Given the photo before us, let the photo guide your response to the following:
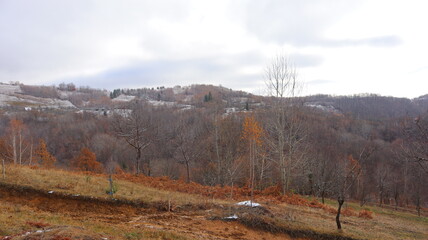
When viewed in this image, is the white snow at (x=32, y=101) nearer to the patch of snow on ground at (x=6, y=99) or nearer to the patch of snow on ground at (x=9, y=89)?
the patch of snow on ground at (x=6, y=99)

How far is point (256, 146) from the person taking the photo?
2545 centimetres

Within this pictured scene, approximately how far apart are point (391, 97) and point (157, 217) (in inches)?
6615

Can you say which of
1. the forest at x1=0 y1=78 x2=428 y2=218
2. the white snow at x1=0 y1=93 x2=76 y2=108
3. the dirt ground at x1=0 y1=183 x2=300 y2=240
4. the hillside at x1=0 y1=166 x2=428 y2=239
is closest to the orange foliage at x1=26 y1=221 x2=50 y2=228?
the hillside at x1=0 y1=166 x2=428 y2=239

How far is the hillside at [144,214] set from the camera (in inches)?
370

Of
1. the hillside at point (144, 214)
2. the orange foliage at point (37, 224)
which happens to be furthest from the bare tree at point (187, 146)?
the orange foliage at point (37, 224)

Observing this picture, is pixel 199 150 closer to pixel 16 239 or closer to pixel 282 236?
pixel 282 236

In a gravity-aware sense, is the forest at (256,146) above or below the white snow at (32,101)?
below

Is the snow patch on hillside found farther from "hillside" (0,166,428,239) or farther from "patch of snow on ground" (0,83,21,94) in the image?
"hillside" (0,166,428,239)

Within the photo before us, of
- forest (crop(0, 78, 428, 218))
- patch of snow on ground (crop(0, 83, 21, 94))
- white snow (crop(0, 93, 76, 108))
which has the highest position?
patch of snow on ground (crop(0, 83, 21, 94))

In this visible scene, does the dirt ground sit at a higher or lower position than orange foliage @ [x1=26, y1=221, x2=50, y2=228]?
lower

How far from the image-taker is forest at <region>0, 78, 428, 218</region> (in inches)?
808

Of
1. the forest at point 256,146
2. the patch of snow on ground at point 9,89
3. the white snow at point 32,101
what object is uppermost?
the patch of snow on ground at point 9,89

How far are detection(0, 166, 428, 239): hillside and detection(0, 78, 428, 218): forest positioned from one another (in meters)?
2.05

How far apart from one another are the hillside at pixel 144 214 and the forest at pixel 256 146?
2.05 m
